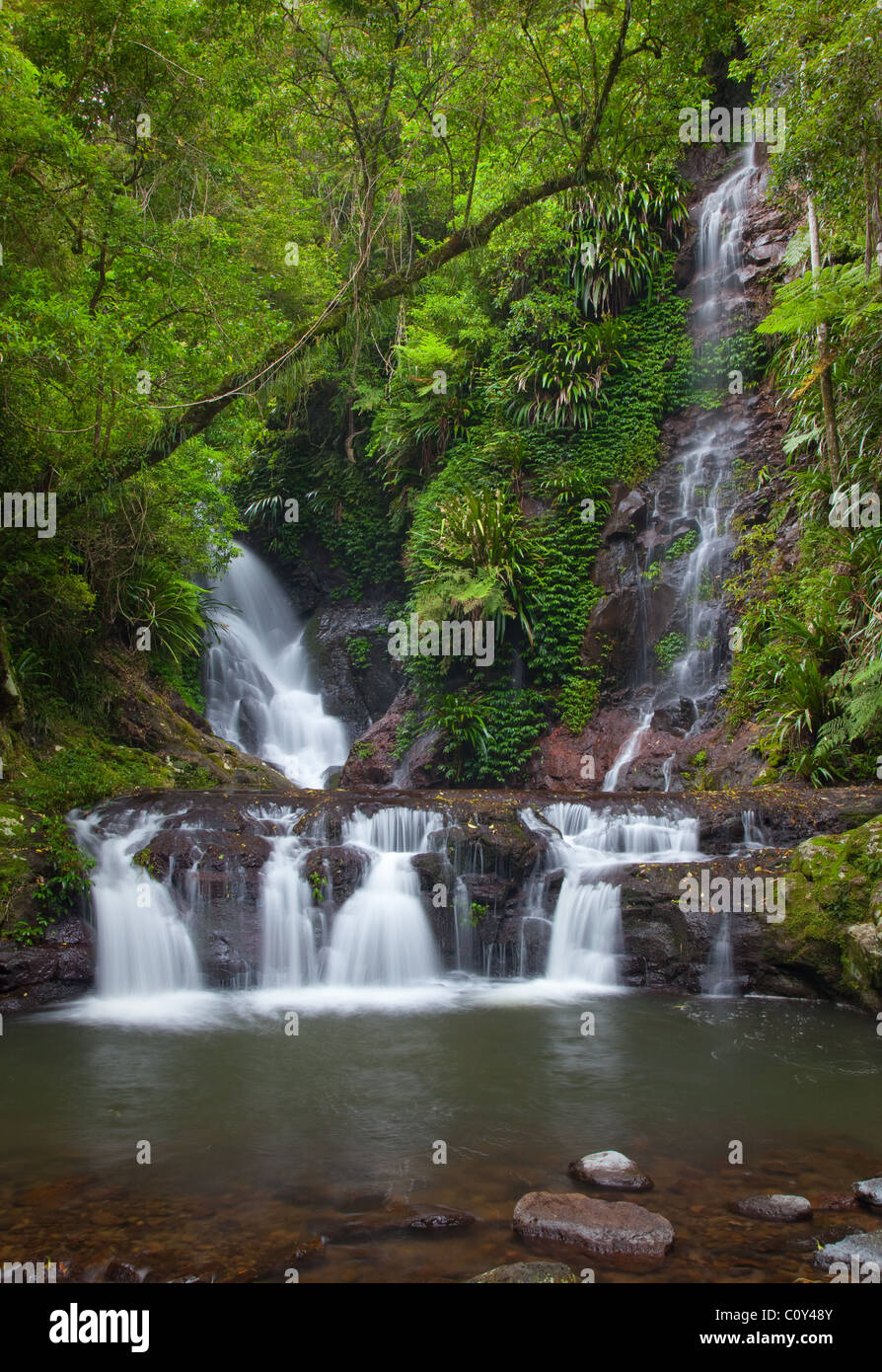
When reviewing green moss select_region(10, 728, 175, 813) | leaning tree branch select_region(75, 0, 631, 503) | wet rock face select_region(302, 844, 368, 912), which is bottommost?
wet rock face select_region(302, 844, 368, 912)

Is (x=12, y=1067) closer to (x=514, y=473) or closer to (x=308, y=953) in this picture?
(x=308, y=953)

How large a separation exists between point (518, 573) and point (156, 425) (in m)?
7.56

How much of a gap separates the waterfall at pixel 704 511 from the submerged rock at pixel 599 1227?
9.79 m

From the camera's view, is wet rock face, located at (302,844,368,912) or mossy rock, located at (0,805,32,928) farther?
wet rock face, located at (302,844,368,912)

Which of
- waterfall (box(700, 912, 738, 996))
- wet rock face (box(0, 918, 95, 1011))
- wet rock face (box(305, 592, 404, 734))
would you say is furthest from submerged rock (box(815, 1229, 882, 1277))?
wet rock face (box(305, 592, 404, 734))

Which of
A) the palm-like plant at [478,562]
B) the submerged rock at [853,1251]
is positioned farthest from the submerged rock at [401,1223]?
the palm-like plant at [478,562]

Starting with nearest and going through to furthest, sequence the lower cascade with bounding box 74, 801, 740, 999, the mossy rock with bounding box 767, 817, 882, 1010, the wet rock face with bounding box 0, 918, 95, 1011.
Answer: the mossy rock with bounding box 767, 817, 882, 1010 → the wet rock face with bounding box 0, 918, 95, 1011 → the lower cascade with bounding box 74, 801, 740, 999

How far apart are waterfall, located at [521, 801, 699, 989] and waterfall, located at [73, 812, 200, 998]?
→ 383cm

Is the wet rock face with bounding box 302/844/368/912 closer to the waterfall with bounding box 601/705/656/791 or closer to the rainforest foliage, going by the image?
the rainforest foliage

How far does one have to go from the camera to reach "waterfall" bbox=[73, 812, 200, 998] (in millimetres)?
8555

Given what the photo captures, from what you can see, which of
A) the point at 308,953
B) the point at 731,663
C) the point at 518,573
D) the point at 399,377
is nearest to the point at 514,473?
the point at 518,573

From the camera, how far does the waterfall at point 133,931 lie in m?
8.55

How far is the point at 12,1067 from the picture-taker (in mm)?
6273

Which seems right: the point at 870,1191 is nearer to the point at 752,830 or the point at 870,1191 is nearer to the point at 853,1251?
the point at 853,1251
